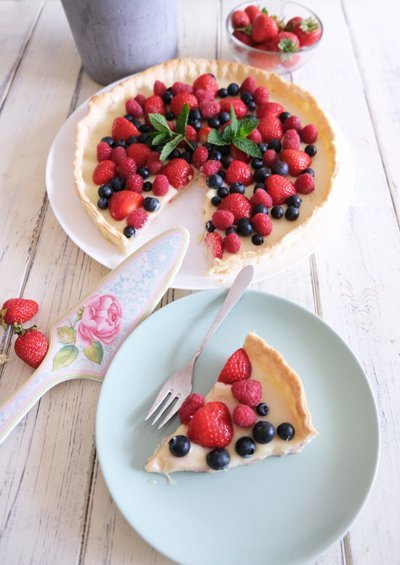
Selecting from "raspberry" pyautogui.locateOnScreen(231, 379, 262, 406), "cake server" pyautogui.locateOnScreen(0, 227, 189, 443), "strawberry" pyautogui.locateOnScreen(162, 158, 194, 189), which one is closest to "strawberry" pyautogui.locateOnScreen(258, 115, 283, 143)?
"strawberry" pyautogui.locateOnScreen(162, 158, 194, 189)

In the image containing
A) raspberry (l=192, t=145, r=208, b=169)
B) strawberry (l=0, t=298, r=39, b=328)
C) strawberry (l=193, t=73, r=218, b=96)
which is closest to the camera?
strawberry (l=0, t=298, r=39, b=328)

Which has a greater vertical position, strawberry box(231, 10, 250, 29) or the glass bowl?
strawberry box(231, 10, 250, 29)

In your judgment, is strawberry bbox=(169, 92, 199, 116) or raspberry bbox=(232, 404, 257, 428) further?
strawberry bbox=(169, 92, 199, 116)

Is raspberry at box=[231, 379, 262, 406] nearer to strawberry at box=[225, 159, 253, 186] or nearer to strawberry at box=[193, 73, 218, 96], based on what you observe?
strawberry at box=[225, 159, 253, 186]

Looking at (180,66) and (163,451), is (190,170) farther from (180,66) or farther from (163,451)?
(163,451)

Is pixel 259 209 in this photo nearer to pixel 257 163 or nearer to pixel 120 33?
pixel 257 163
